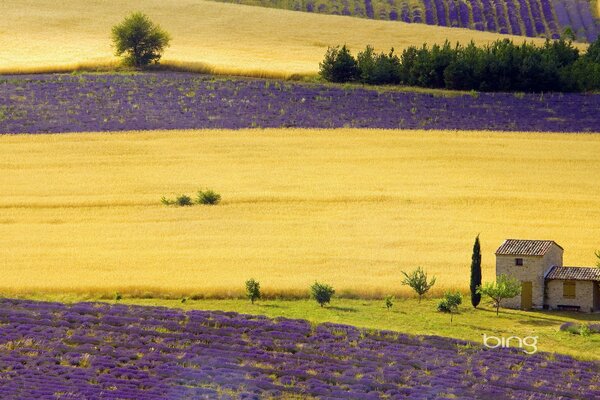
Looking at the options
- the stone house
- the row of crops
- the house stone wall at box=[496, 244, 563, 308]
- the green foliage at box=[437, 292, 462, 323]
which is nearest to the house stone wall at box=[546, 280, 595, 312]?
the stone house

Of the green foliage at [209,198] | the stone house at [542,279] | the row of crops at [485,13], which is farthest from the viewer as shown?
the row of crops at [485,13]

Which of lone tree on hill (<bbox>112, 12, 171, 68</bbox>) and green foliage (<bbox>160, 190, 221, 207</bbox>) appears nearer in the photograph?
green foliage (<bbox>160, 190, 221, 207</bbox>)

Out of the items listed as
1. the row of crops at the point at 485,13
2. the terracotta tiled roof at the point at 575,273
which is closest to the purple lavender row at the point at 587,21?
the row of crops at the point at 485,13

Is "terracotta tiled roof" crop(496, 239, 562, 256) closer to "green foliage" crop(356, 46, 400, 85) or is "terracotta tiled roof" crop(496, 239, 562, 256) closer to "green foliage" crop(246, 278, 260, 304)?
Answer: "green foliage" crop(246, 278, 260, 304)

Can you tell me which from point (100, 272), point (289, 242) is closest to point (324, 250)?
point (289, 242)

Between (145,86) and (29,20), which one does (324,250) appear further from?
(29,20)

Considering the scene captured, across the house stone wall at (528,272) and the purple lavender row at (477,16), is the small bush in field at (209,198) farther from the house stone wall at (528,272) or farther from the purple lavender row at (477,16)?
the purple lavender row at (477,16)
